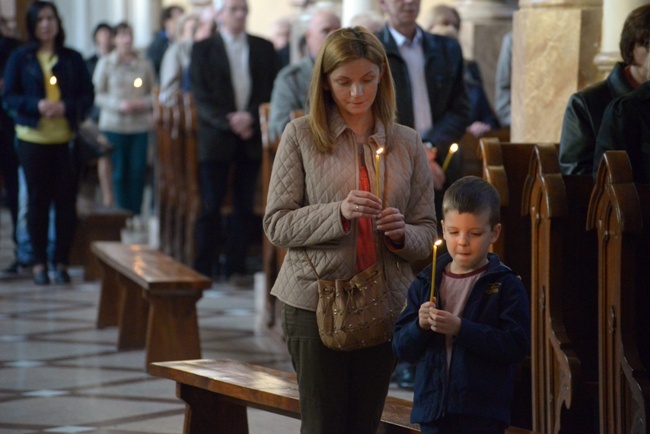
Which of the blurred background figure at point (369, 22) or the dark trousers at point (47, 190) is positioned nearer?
the blurred background figure at point (369, 22)

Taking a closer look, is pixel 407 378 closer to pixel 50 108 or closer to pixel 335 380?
pixel 335 380

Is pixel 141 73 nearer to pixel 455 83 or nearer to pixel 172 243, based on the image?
pixel 172 243

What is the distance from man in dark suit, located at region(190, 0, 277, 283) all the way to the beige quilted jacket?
209 inches

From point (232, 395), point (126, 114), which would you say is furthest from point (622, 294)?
point (126, 114)

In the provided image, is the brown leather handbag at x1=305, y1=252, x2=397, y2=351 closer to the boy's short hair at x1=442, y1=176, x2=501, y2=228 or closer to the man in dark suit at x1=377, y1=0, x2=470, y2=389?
the boy's short hair at x1=442, y1=176, x2=501, y2=228

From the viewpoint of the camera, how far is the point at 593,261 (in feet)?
13.9

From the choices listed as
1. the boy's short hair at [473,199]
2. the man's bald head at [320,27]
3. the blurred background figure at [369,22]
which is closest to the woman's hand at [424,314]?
the boy's short hair at [473,199]

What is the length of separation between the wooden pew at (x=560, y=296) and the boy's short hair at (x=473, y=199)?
0.99m

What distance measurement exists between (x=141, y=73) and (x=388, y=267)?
29.2 feet

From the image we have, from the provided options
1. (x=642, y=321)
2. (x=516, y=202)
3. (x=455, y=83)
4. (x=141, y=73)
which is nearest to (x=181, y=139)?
(x=141, y=73)

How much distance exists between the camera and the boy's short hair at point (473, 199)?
9.75 feet

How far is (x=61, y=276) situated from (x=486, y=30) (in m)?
3.73

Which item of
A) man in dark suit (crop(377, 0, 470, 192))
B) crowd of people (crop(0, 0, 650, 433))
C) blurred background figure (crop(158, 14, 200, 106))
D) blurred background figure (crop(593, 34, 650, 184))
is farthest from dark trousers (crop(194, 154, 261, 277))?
blurred background figure (crop(593, 34, 650, 184))

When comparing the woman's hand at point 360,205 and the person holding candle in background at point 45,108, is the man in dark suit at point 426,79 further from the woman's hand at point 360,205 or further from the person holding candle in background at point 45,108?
the person holding candle in background at point 45,108
